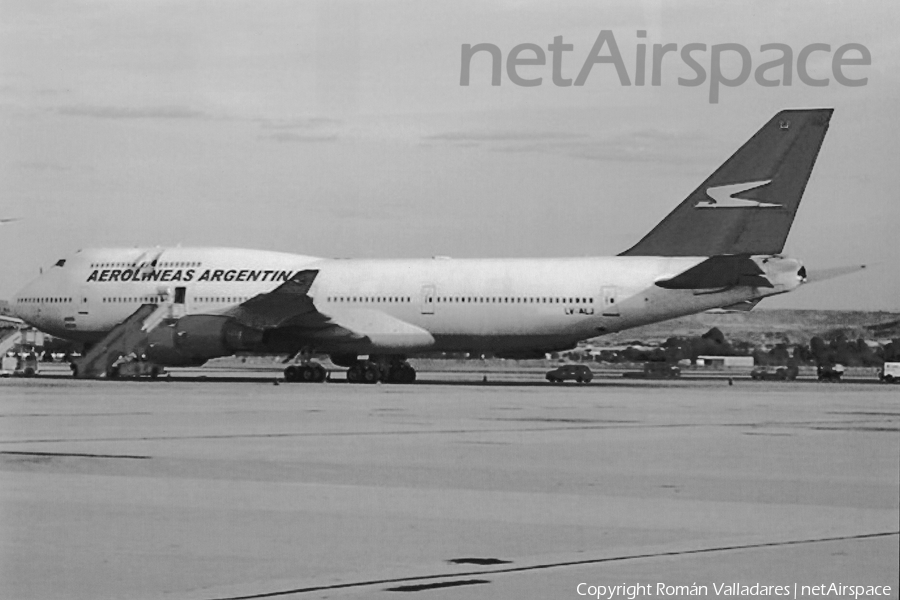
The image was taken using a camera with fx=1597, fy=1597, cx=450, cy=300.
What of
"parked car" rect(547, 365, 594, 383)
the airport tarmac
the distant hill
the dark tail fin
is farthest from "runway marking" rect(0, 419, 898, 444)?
the distant hill

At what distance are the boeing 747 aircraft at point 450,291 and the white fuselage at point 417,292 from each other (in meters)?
0.05

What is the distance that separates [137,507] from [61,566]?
3.70 metres

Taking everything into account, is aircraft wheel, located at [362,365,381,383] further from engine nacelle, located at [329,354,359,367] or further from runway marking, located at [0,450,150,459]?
runway marking, located at [0,450,150,459]

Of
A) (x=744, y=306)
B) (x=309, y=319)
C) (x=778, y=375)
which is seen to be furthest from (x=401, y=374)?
(x=778, y=375)

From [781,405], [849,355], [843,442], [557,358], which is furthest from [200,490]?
[557,358]

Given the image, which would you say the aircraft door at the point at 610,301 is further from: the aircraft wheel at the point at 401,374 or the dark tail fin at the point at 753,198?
the aircraft wheel at the point at 401,374

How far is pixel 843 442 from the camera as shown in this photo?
25703 mm

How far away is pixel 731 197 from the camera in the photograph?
59312 mm

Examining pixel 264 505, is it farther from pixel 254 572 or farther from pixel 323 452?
pixel 323 452

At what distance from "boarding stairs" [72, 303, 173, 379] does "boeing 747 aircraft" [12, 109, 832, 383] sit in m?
0.07

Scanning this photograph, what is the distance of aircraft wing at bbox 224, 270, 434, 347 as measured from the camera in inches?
2451

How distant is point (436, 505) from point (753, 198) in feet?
Result: 145

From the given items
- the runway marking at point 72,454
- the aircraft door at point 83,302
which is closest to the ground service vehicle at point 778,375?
the aircraft door at point 83,302

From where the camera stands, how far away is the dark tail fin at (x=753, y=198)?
57531 mm
